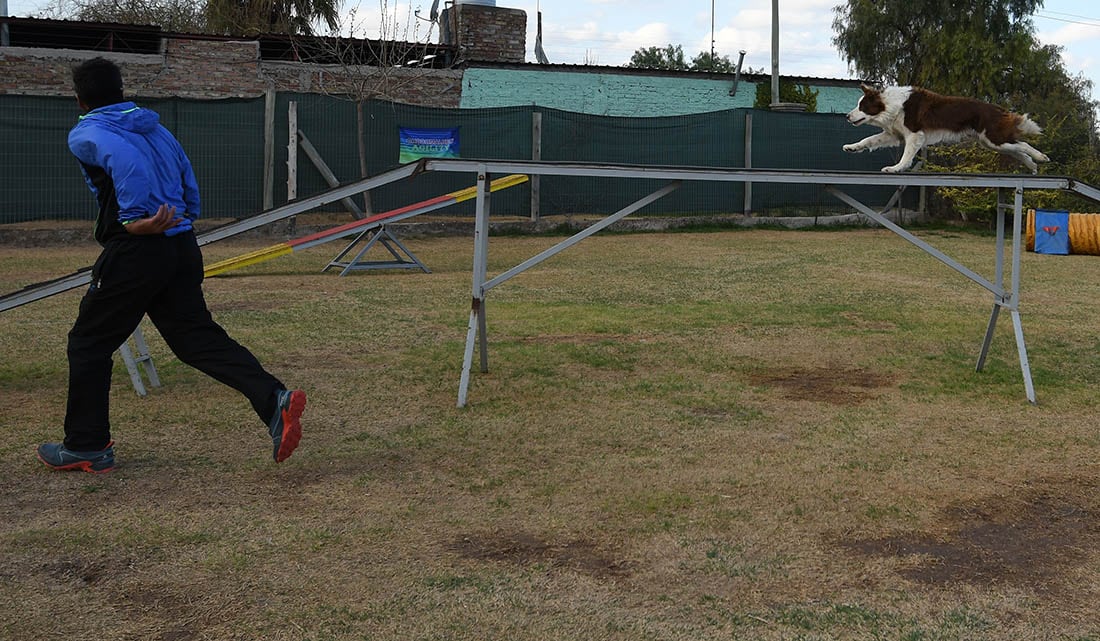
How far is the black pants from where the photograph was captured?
15.7 ft

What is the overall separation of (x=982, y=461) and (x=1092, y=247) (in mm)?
12279

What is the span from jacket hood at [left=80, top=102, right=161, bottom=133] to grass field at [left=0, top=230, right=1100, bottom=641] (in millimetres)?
1510

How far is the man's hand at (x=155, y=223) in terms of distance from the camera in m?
4.71

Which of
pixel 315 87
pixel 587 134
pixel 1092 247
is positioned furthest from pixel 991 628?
pixel 315 87

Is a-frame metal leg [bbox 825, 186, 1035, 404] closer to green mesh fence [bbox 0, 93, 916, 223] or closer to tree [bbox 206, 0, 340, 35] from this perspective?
green mesh fence [bbox 0, 93, 916, 223]

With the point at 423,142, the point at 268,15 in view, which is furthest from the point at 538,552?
the point at 268,15

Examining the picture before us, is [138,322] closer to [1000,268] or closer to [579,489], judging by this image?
[579,489]

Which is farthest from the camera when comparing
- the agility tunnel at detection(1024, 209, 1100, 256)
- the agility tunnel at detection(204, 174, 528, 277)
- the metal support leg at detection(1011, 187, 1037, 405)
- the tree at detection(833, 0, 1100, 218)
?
the tree at detection(833, 0, 1100, 218)

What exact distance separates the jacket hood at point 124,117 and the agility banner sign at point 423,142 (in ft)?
44.7

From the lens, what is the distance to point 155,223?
15.5ft

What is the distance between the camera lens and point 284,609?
3486 millimetres

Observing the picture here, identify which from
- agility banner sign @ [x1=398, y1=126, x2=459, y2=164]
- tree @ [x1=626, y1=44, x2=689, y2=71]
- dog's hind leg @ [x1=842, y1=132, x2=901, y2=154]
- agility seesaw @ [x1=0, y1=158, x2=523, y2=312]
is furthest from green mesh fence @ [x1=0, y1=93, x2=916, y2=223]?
tree @ [x1=626, y1=44, x2=689, y2=71]

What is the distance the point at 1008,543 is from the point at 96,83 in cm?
414

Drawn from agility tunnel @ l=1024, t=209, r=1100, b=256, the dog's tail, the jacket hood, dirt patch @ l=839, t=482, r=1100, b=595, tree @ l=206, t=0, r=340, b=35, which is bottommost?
dirt patch @ l=839, t=482, r=1100, b=595
